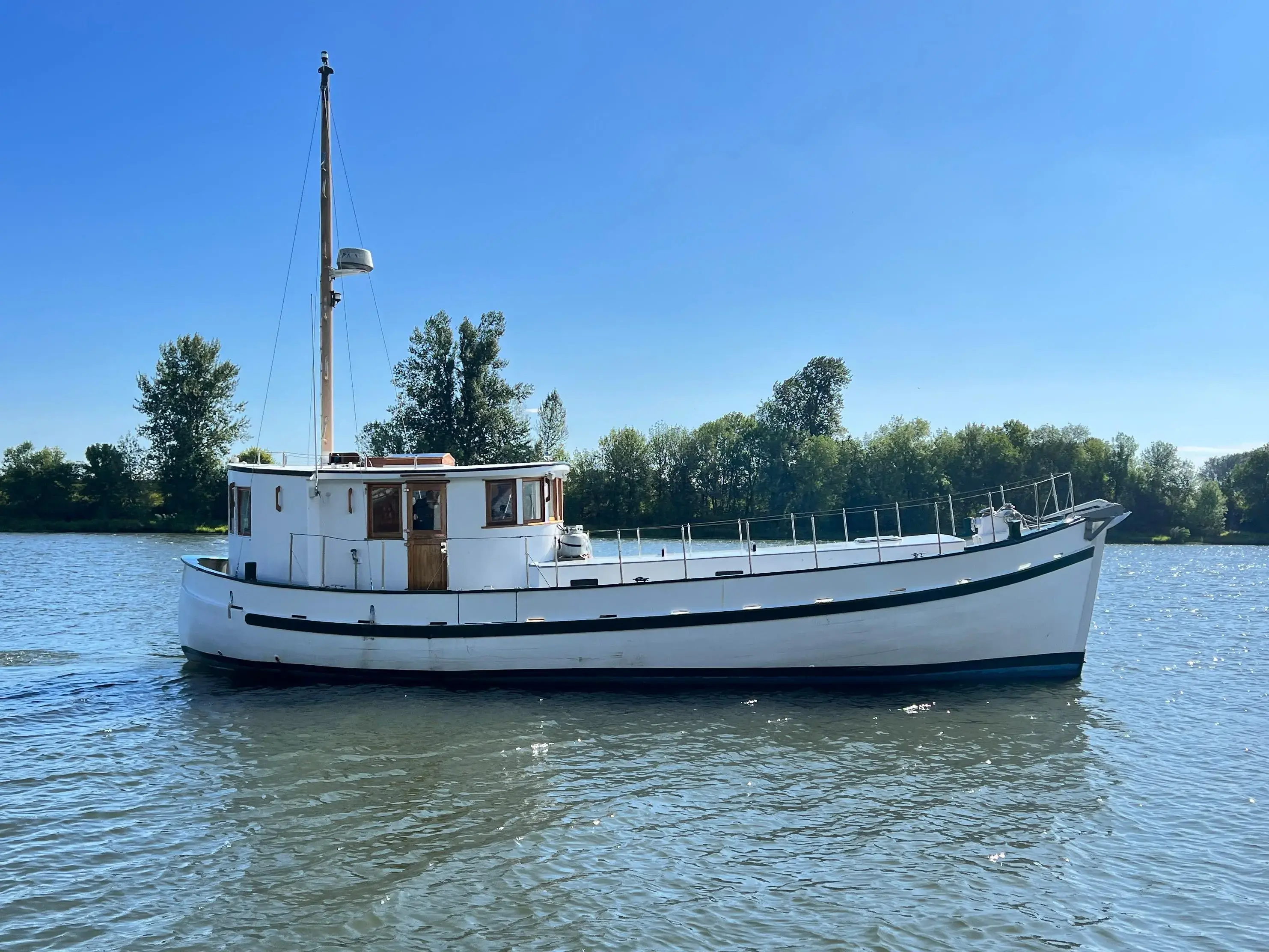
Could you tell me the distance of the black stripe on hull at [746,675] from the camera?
13.4 m

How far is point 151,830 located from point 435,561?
6214 millimetres

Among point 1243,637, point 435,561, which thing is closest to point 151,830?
point 435,561

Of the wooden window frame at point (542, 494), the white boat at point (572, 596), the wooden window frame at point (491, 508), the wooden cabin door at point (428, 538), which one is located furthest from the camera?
the wooden window frame at point (542, 494)

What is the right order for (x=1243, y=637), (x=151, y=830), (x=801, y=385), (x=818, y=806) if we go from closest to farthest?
(x=151, y=830) → (x=818, y=806) → (x=1243, y=637) → (x=801, y=385)

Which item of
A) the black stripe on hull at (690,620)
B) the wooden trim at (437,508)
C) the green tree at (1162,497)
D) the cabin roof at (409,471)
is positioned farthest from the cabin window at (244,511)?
the green tree at (1162,497)

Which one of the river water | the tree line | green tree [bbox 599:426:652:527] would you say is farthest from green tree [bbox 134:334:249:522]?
the river water

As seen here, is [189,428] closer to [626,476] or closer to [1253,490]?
[626,476]

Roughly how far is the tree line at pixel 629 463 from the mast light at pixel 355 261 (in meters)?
38.4

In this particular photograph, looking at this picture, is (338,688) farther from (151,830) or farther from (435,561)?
(151,830)

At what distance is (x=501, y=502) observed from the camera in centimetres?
1420

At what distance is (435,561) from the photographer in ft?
46.0

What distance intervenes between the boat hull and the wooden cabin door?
1.70 feet

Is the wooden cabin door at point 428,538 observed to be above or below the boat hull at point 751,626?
above

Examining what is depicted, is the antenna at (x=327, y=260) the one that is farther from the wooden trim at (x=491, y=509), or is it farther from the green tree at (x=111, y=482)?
the green tree at (x=111, y=482)
